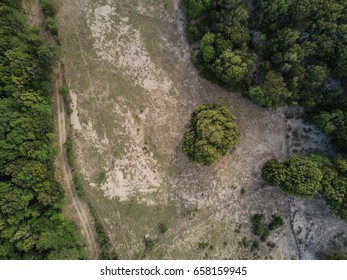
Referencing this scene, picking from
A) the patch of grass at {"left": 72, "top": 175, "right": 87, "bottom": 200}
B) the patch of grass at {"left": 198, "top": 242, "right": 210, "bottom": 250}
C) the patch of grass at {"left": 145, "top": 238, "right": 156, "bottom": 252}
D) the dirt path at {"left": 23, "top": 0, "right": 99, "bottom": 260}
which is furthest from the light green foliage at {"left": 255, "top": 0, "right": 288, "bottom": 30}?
the patch of grass at {"left": 145, "top": 238, "right": 156, "bottom": 252}

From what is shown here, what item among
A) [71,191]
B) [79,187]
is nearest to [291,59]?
[79,187]

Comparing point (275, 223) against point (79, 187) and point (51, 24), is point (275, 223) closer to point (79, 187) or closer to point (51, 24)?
point (79, 187)

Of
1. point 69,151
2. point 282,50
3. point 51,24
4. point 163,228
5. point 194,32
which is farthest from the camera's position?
point 163,228

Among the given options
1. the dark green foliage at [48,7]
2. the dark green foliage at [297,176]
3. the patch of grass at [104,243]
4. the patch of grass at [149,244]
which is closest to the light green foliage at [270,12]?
the dark green foliage at [297,176]

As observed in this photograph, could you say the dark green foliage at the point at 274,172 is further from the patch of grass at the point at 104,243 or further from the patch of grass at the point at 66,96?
the patch of grass at the point at 66,96

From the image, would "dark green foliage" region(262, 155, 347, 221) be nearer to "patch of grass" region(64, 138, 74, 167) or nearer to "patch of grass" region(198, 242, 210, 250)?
"patch of grass" region(198, 242, 210, 250)

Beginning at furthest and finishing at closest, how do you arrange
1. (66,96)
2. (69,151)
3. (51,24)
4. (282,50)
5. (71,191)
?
(66,96)
(71,191)
(69,151)
(51,24)
(282,50)
